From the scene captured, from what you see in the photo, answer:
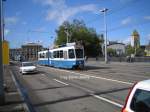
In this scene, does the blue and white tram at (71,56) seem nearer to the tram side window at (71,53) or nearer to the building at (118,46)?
the tram side window at (71,53)

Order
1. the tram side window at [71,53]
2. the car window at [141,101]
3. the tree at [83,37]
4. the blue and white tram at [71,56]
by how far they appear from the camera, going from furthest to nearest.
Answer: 1. the tree at [83,37]
2. the tram side window at [71,53]
3. the blue and white tram at [71,56]
4. the car window at [141,101]

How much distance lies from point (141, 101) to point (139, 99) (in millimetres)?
70

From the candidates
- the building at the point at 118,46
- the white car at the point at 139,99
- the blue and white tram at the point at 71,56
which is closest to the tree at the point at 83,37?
the blue and white tram at the point at 71,56

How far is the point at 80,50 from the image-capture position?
35938 mm

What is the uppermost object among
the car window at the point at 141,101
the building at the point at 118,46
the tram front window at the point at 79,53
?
the building at the point at 118,46

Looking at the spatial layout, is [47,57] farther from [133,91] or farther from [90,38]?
[90,38]

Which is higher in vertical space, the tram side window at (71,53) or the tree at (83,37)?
the tree at (83,37)

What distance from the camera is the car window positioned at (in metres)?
3.91

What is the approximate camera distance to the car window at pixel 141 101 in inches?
154

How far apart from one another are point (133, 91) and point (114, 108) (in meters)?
5.92

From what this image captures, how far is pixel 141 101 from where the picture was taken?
13.3 feet

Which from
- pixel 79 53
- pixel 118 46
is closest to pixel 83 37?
pixel 79 53

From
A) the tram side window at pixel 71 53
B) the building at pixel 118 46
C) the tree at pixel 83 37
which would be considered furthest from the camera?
the building at pixel 118 46

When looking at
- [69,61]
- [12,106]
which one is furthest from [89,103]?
[69,61]
